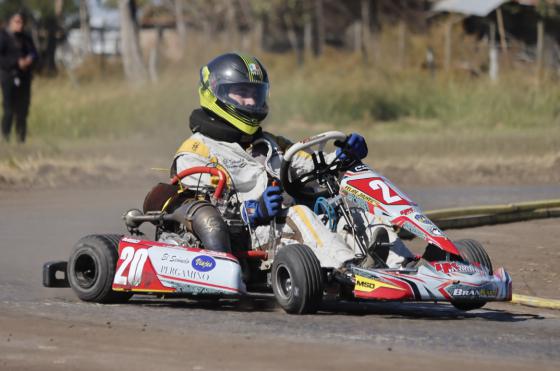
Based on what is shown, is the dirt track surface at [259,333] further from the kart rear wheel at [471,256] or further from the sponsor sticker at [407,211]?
the sponsor sticker at [407,211]

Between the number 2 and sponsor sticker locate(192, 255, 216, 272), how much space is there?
108cm

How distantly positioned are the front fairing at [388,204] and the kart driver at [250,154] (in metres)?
0.21

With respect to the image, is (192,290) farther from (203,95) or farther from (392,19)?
(392,19)

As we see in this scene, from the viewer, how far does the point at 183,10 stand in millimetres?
62188

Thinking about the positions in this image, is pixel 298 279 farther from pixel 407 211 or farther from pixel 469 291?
pixel 469 291

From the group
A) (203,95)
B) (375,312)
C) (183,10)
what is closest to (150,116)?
(203,95)

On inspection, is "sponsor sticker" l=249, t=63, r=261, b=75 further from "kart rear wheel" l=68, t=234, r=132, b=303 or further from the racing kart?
"kart rear wheel" l=68, t=234, r=132, b=303

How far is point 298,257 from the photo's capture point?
7312mm

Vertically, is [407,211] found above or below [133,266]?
above

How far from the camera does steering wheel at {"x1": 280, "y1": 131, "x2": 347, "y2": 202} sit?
799cm

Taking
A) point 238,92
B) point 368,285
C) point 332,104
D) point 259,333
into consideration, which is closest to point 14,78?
point 332,104

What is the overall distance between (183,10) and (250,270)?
55.1 meters

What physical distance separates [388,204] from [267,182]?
105 centimetres

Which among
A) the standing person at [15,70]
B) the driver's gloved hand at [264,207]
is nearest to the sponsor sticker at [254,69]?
the driver's gloved hand at [264,207]
